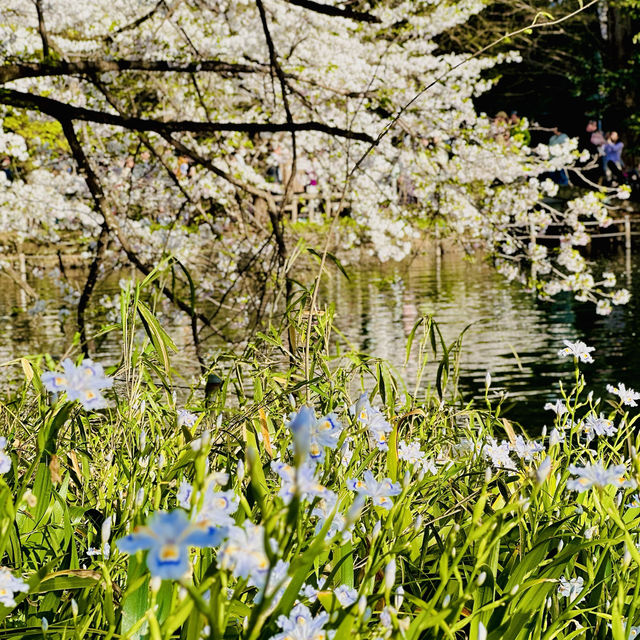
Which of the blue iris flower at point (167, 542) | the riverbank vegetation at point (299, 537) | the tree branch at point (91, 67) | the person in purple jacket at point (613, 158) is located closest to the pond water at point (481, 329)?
the tree branch at point (91, 67)

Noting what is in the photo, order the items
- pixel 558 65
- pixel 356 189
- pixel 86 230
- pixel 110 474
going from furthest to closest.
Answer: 1. pixel 558 65
2. pixel 86 230
3. pixel 356 189
4. pixel 110 474

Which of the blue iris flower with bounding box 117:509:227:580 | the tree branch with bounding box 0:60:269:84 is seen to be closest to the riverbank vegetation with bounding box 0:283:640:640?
the blue iris flower with bounding box 117:509:227:580

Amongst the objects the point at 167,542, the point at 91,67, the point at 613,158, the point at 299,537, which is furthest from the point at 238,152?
the point at 613,158

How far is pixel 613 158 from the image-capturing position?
76.0ft

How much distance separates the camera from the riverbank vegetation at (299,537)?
1.04m

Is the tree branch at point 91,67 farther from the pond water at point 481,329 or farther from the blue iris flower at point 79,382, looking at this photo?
the blue iris flower at point 79,382

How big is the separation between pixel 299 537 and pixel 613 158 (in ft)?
76.8

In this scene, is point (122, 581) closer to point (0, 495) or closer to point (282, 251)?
point (0, 495)

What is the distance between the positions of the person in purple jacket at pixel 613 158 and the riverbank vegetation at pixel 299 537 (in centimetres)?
2173

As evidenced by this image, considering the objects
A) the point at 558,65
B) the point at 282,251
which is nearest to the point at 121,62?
the point at 282,251

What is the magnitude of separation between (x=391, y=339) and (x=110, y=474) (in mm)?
8466

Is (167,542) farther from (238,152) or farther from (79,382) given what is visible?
(238,152)

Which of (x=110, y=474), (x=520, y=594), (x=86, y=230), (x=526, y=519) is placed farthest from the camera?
(x=86, y=230)

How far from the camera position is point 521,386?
8305mm
